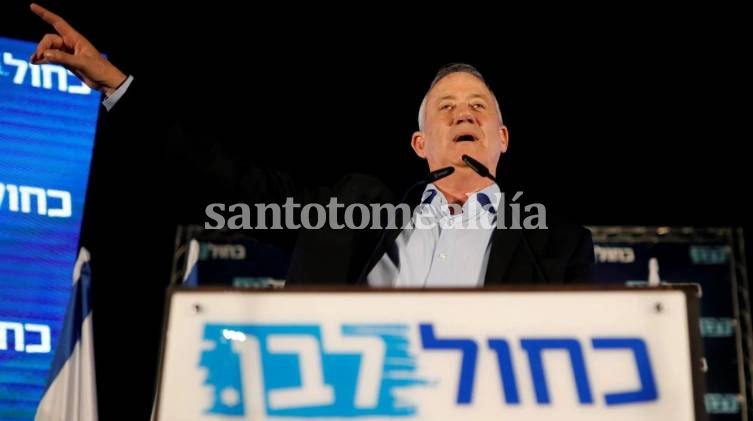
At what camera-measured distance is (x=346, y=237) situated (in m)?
1.43

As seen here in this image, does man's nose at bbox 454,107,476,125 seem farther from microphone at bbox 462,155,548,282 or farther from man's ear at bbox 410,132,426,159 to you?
microphone at bbox 462,155,548,282

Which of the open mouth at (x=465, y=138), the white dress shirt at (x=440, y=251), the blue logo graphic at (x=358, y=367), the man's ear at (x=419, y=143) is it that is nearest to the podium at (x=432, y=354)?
the blue logo graphic at (x=358, y=367)

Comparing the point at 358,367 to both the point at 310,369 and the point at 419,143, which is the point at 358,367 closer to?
the point at 310,369

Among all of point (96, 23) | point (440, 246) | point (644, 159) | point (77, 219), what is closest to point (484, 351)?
point (440, 246)

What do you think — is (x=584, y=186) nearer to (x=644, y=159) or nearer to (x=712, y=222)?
(x=644, y=159)

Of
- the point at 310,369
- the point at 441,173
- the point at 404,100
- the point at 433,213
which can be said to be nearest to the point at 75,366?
the point at 404,100

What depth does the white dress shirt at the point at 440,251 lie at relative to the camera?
58.8 inches

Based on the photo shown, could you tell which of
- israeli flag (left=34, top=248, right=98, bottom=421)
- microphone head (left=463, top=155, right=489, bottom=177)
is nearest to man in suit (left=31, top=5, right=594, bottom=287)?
microphone head (left=463, top=155, right=489, bottom=177)

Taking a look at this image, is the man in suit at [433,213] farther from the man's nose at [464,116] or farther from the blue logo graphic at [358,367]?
the blue logo graphic at [358,367]

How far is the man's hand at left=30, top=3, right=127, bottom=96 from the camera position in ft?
4.43

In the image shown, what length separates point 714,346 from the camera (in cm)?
446

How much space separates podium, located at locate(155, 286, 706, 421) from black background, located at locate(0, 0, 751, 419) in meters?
2.88

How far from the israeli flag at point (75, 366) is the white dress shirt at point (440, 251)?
2.12 m

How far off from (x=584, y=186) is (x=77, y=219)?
259 centimetres
